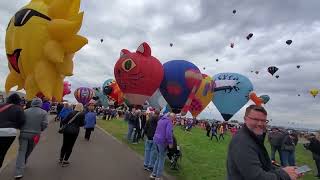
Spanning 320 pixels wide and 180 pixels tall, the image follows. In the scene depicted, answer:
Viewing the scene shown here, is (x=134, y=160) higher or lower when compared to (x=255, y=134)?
lower

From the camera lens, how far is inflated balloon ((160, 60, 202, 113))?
2630 centimetres

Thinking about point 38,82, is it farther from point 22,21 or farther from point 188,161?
point 188,161

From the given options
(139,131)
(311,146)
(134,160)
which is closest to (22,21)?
(134,160)

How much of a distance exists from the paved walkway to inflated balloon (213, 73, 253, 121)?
2059 centimetres

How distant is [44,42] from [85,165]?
3779mm

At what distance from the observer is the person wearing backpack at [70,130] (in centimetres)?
1131

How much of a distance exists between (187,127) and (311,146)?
23.9 metres

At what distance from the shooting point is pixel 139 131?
1966 centimetres

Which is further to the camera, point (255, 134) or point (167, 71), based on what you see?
point (167, 71)

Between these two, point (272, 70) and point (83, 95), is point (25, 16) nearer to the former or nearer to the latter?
point (272, 70)

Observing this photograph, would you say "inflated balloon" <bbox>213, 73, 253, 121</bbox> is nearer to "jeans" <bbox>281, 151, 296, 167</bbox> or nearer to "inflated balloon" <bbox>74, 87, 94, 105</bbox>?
"inflated balloon" <bbox>74, 87, 94, 105</bbox>

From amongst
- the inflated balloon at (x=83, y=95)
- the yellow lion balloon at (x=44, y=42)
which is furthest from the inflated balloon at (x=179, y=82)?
the inflated balloon at (x=83, y=95)

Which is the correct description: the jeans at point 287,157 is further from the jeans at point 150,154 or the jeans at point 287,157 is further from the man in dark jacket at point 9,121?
the man in dark jacket at point 9,121

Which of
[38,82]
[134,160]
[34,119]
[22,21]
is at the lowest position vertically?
[134,160]
